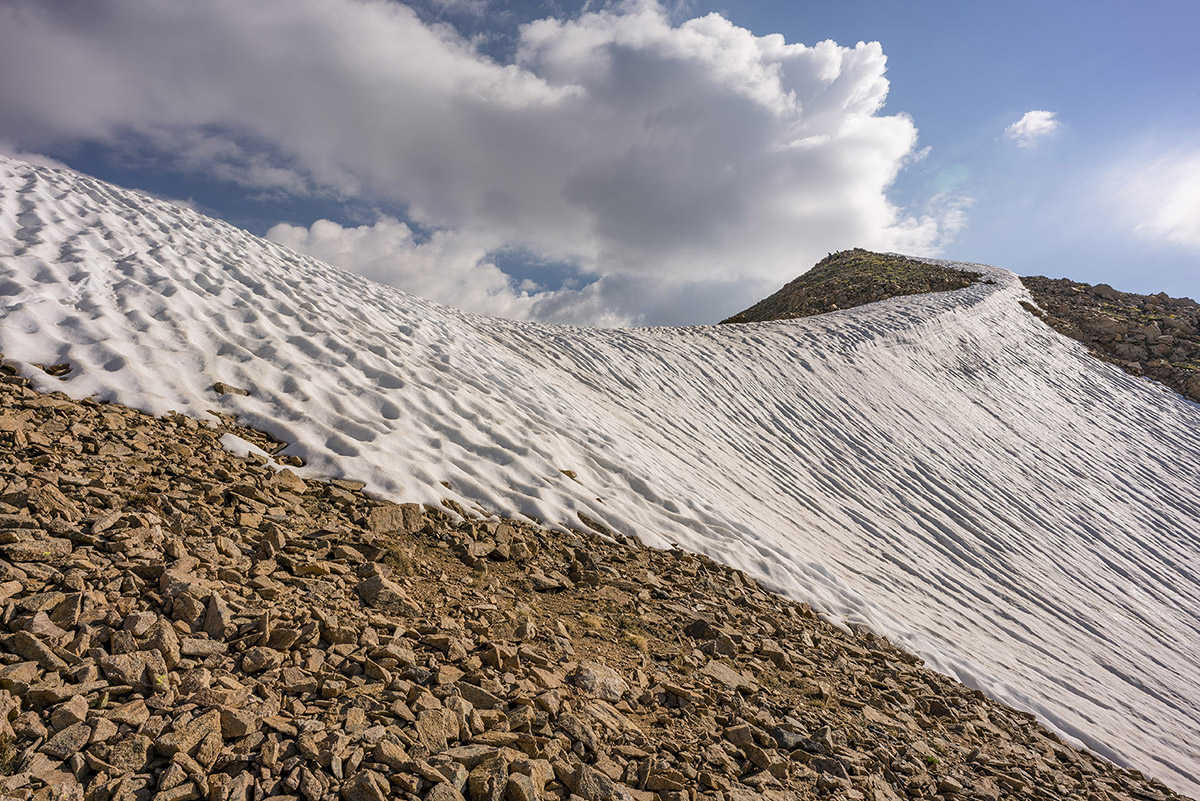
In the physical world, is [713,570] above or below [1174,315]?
below

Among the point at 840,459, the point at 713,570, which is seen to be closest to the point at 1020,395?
the point at 840,459

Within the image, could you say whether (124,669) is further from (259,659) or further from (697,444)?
(697,444)

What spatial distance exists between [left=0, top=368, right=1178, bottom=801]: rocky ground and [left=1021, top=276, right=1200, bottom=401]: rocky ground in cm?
2457

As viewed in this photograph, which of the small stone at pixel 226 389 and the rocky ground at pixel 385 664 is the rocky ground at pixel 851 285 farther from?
the small stone at pixel 226 389

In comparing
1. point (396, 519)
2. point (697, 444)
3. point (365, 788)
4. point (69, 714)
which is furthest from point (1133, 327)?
point (69, 714)

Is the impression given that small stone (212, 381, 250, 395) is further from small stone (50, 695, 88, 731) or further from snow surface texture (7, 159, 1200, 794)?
small stone (50, 695, 88, 731)

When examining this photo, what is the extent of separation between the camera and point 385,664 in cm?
312

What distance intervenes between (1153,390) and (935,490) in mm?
16768

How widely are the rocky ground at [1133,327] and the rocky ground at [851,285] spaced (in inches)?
164

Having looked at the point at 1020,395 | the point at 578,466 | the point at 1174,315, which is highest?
the point at 1174,315

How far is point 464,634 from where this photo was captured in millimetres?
3600

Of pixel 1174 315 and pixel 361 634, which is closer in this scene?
pixel 361 634

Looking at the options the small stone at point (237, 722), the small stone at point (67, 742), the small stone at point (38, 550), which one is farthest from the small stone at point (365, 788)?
the small stone at point (38, 550)

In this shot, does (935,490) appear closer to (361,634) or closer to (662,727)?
(662,727)
